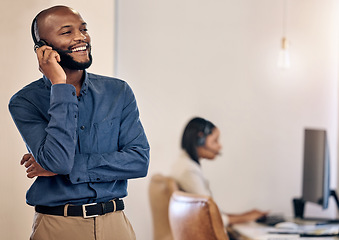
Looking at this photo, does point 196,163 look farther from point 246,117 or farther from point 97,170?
point 97,170

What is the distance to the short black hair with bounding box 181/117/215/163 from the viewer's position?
3.44m

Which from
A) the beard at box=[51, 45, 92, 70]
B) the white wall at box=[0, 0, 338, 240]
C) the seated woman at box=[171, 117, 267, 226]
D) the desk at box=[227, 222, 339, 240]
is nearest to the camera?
the beard at box=[51, 45, 92, 70]

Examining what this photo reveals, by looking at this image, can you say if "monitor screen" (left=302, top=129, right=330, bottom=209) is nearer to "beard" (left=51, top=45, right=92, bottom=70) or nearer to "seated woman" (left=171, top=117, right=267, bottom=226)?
"seated woman" (left=171, top=117, right=267, bottom=226)

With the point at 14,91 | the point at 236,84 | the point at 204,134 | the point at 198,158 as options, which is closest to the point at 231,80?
the point at 236,84

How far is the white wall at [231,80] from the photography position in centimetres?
318

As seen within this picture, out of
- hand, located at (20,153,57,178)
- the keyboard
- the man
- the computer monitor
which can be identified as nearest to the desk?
the keyboard

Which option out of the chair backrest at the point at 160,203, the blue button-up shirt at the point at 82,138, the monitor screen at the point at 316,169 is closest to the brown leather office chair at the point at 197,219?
the blue button-up shirt at the point at 82,138

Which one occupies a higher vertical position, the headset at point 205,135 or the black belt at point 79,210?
the headset at point 205,135

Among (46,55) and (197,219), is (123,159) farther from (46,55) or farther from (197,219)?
(197,219)

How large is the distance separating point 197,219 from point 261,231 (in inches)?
40.8

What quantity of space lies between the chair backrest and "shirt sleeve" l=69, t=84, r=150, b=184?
4.91 feet

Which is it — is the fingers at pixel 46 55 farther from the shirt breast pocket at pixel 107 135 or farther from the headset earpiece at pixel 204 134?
the headset earpiece at pixel 204 134

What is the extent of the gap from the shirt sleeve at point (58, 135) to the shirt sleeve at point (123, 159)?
69 millimetres

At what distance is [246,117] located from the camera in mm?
3785
